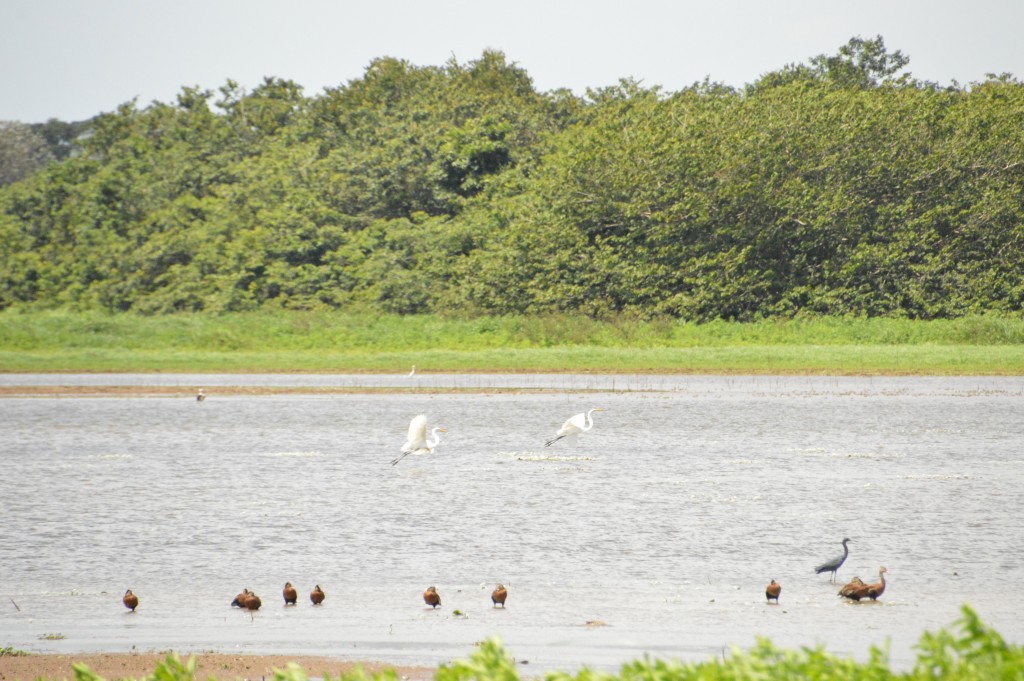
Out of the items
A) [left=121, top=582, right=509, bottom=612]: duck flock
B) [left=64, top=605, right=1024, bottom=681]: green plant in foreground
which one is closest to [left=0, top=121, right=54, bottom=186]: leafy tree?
[left=121, top=582, right=509, bottom=612]: duck flock

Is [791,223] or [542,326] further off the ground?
[791,223]

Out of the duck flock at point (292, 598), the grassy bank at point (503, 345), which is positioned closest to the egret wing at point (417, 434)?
the duck flock at point (292, 598)

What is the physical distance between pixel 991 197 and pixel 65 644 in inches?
1824

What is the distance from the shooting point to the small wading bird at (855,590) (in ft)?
41.7

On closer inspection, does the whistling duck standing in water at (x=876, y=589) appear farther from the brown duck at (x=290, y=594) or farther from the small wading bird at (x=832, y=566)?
the brown duck at (x=290, y=594)

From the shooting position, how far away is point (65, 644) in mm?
11562

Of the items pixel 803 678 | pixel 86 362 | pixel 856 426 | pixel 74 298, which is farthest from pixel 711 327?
pixel 803 678

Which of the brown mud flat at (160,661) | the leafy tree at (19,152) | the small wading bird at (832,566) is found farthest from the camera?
the leafy tree at (19,152)

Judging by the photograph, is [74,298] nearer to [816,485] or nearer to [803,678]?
[816,485]

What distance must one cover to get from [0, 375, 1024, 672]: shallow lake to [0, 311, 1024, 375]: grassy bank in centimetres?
832

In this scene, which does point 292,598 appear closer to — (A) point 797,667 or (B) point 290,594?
(B) point 290,594

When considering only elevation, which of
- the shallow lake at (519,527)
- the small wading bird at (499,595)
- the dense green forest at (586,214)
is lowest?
the shallow lake at (519,527)

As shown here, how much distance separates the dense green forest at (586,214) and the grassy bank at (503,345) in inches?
138

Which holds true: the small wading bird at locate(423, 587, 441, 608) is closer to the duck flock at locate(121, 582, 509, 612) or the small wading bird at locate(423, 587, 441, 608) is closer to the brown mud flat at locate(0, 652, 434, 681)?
the duck flock at locate(121, 582, 509, 612)
